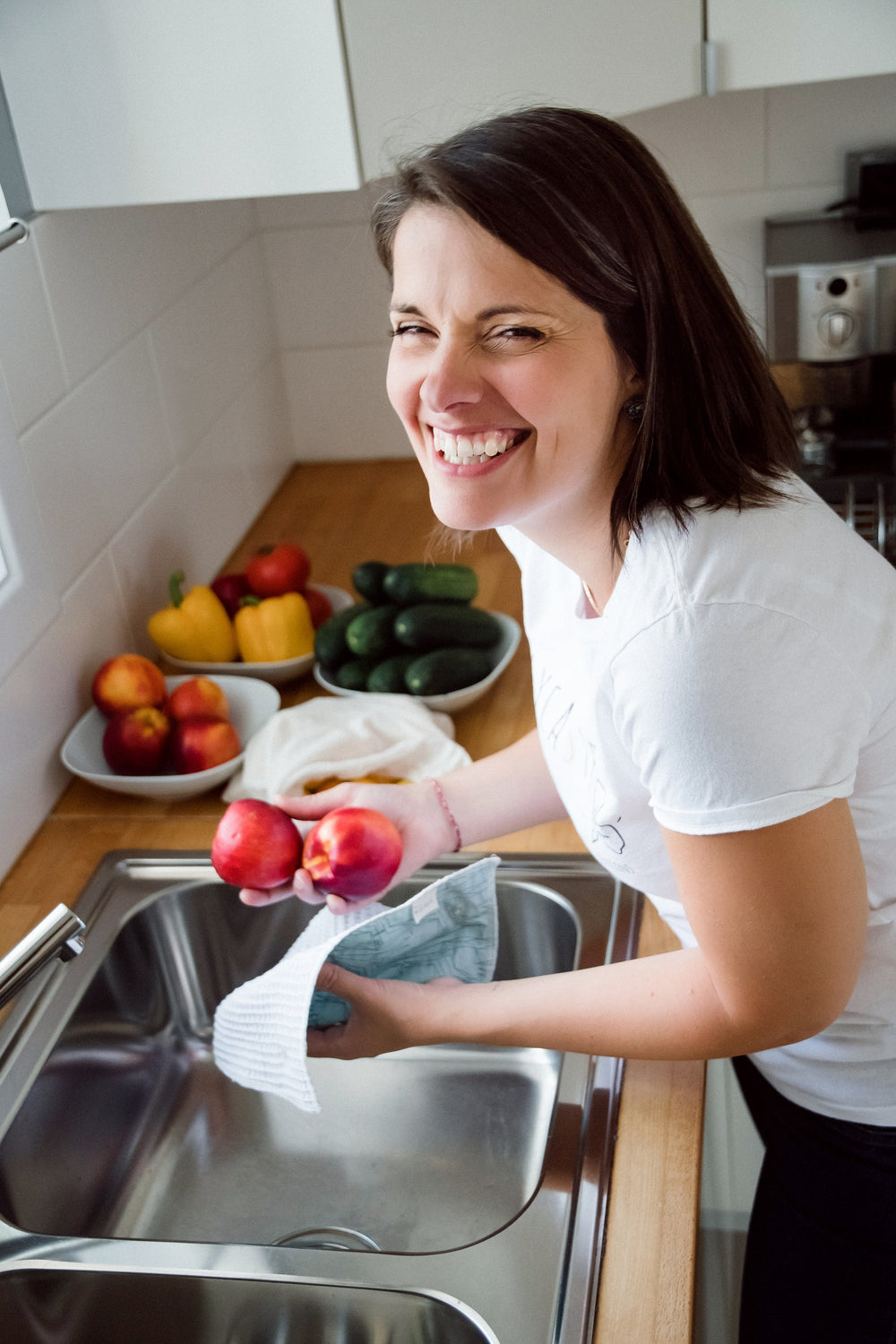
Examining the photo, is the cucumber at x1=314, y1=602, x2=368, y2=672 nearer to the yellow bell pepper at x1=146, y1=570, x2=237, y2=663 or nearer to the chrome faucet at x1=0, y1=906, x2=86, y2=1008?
the yellow bell pepper at x1=146, y1=570, x2=237, y2=663

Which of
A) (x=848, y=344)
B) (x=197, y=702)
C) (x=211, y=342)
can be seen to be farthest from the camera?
(x=211, y=342)

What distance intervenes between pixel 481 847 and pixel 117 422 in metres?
0.67

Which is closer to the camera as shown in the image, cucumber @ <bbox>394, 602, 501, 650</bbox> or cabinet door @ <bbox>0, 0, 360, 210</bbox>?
cabinet door @ <bbox>0, 0, 360, 210</bbox>

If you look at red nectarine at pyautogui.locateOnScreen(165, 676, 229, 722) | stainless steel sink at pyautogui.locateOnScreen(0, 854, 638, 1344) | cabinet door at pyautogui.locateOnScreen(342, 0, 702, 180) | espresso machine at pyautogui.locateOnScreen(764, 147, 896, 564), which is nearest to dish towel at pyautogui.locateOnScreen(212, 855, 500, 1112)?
stainless steel sink at pyautogui.locateOnScreen(0, 854, 638, 1344)

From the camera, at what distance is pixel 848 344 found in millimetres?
1625

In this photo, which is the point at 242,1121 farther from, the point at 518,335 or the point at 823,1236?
the point at 518,335

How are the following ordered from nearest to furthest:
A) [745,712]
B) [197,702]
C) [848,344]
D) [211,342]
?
[745,712] < [197,702] < [848,344] < [211,342]

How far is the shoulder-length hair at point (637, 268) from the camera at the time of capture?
0.74 m

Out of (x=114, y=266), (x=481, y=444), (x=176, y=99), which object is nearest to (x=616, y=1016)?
(x=481, y=444)

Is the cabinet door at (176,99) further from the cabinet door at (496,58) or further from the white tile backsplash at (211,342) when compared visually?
the white tile backsplash at (211,342)

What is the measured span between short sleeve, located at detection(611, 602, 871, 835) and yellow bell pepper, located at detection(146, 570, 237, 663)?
84cm

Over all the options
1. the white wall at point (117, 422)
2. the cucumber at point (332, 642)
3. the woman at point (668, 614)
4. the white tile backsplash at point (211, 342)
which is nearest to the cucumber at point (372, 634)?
the cucumber at point (332, 642)

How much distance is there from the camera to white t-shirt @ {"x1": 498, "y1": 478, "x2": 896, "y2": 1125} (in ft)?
2.28

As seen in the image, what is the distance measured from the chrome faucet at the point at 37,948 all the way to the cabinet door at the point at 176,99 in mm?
728
